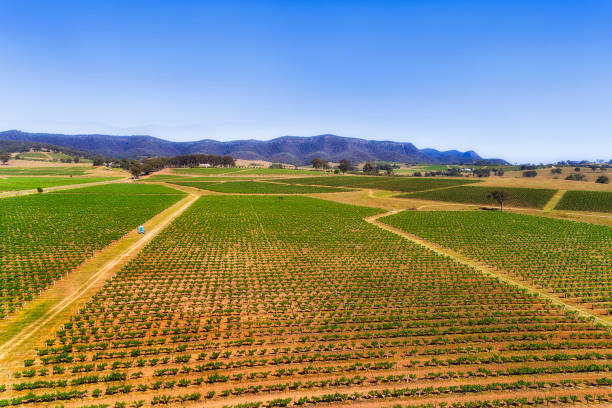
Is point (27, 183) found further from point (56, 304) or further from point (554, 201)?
point (554, 201)

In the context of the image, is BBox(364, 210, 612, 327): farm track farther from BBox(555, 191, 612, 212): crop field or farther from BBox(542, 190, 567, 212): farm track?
BBox(555, 191, 612, 212): crop field

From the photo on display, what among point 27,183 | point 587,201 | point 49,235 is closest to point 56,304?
point 49,235

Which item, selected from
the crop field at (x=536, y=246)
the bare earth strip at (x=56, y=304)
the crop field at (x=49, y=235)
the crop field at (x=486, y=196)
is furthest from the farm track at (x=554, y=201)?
the crop field at (x=49, y=235)

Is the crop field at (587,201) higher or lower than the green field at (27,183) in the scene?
higher

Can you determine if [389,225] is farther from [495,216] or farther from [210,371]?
[210,371]

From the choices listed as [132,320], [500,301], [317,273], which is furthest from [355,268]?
[132,320]

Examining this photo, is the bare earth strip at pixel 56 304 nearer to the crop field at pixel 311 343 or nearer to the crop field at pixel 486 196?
the crop field at pixel 311 343

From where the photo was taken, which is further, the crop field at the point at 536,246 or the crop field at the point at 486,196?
the crop field at the point at 486,196
